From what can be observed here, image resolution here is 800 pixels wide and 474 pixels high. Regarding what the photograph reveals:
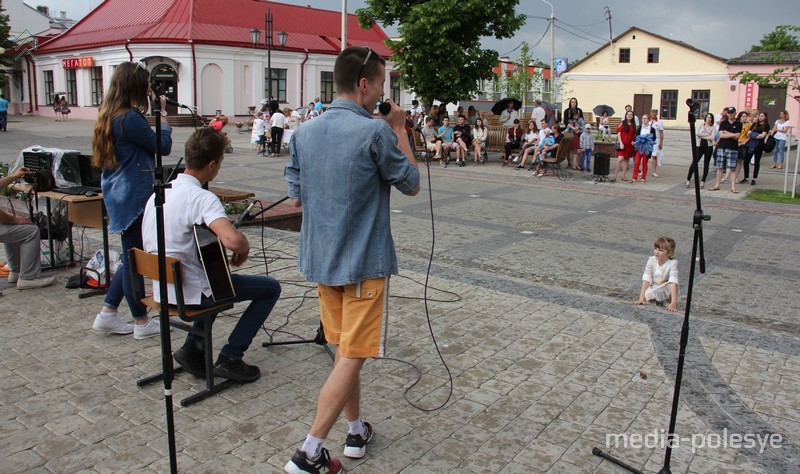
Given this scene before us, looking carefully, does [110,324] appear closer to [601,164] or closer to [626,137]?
[601,164]

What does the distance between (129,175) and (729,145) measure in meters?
13.6

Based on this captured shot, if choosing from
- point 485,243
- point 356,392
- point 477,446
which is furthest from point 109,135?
point 485,243

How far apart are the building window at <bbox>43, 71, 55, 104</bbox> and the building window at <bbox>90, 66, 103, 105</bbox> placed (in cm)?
532

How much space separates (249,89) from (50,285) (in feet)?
108

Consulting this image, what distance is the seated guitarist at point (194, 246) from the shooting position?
381 centimetres

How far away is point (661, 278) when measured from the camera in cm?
622

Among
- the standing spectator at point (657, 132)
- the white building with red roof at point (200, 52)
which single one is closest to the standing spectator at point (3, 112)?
the white building with red roof at point (200, 52)

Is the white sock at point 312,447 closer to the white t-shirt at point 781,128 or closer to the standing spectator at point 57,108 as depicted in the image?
the white t-shirt at point 781,128

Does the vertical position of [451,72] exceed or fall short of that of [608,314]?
it exceeds it

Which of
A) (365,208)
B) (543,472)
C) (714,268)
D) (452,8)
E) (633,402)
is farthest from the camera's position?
(452,8)

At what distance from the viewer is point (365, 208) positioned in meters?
3.06

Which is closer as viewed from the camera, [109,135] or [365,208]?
[365,208]

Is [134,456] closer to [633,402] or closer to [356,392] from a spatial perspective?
[356,392]

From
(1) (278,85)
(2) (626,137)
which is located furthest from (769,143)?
(1) (278,85)
